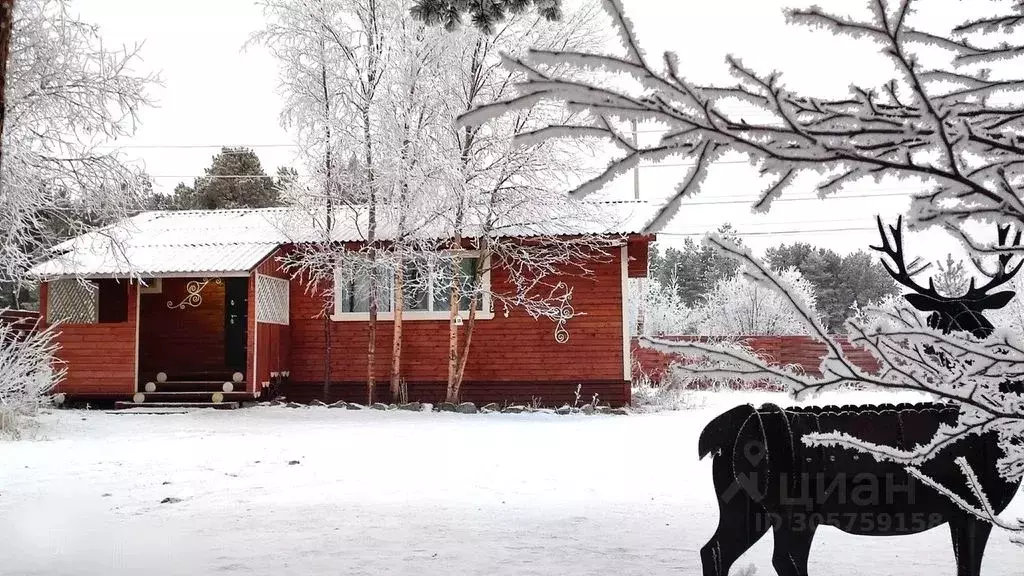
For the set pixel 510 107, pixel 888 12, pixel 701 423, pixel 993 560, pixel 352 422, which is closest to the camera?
pixel 888 12

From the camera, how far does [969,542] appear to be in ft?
12.3

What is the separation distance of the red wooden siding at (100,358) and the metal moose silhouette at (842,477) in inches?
553

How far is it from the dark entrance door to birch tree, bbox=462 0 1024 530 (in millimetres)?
15021

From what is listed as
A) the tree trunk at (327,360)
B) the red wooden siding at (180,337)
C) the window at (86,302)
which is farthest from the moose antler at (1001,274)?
the red wooden siding at (180,337)

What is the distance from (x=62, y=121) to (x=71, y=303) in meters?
6.03

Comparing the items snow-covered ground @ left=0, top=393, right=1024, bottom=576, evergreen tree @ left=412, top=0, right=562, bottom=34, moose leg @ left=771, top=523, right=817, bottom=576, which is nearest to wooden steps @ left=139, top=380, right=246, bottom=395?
snow-covered ground @ left=0, top=393, right=1024, bottom=576

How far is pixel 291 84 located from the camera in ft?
50.2

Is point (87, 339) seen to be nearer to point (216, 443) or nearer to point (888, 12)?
point (216, 443)

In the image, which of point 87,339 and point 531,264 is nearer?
point 531,264

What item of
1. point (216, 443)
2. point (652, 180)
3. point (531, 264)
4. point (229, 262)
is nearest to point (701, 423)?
point (531, 264)

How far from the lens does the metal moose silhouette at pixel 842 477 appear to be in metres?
3.68

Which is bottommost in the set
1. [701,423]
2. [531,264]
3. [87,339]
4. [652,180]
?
[701,423]

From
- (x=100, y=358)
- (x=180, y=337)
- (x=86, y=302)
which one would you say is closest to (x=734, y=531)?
(x=100, y=358)

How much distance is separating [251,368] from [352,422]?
2.76m
